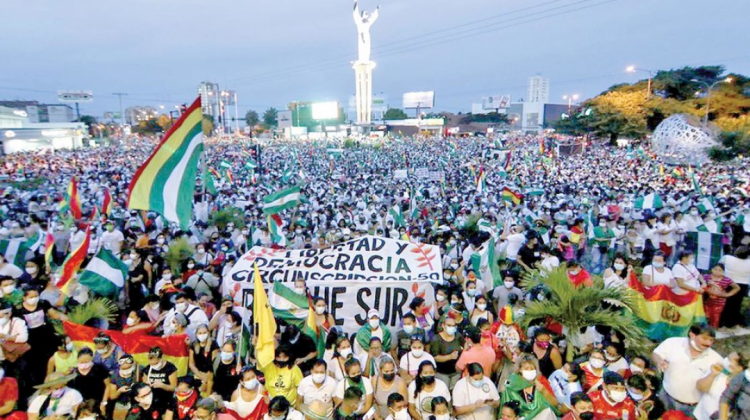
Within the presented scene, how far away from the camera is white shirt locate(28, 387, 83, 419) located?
4059 millimetres

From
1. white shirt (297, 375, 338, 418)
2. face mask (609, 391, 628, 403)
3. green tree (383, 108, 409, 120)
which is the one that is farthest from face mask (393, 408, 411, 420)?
green tree (383, 108, 409, 120)

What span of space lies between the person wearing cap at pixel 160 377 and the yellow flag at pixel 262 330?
2.77 feet

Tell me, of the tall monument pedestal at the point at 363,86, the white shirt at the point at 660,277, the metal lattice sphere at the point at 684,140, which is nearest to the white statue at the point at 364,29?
the tall monument pedestal at the point at 363,86


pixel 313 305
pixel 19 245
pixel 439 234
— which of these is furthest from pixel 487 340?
pixel 19 245

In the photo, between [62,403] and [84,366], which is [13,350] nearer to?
[84,366]

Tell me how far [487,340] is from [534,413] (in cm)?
119

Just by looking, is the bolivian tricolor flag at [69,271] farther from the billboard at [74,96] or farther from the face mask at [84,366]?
the billboard at [74,96]

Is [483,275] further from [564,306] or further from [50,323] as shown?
[50,323]

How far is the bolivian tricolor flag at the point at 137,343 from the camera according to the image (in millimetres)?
5090

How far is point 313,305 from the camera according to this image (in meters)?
6.00

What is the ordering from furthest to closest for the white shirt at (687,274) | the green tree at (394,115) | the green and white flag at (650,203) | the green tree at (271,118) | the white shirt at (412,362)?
1. the green tree at (271,118)
2. the green tree at (394,115)
3. the green and white flag at (650,203)
4. the white shirt at (687,274)
5. the white shirt at (412,362)

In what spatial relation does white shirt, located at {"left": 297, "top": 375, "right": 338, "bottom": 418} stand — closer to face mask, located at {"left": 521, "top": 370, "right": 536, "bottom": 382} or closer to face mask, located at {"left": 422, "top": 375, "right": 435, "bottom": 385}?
face mask, located at {"left": 422, "top": 375, "right": 435, "bottom": 385}

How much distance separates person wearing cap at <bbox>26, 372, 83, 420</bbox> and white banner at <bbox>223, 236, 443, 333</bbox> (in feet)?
7.98

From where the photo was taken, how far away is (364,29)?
8969 centimetres
